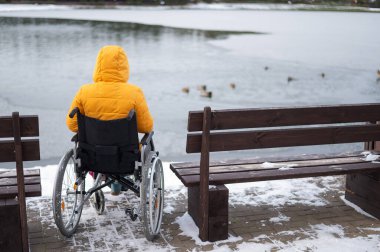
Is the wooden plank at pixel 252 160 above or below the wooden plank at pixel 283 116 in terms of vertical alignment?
below

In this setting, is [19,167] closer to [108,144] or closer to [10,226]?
[10,226]

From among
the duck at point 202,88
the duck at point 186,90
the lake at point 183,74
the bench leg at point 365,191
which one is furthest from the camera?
the duck at point 202,88

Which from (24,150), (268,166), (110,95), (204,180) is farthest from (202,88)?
(24,150)

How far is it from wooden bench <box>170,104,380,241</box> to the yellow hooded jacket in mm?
393

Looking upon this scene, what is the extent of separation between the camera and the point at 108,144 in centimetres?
366

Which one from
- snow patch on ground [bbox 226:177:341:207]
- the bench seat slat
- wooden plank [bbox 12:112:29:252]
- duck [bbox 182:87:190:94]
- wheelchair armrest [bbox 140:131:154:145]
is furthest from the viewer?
duck [bbox 182:87:190:94]

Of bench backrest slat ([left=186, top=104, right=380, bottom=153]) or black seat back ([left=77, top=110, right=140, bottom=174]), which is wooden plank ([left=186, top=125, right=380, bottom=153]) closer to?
bench backrest slat ([left=186, top=104, right=380, bottom=153])

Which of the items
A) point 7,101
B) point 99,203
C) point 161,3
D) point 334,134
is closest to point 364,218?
point 334,134

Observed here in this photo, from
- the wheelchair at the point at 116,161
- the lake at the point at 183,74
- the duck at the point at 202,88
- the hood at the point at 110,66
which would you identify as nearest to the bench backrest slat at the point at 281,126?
the wheelchair at the point at 116,161

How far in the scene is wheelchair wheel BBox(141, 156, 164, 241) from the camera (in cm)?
360

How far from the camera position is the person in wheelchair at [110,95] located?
363cm

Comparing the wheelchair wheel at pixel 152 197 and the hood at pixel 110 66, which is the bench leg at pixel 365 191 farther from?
the hood at pixel 110 66

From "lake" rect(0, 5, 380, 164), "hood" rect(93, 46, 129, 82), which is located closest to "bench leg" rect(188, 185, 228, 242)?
"hood" rect(93, 46, 129, 82)

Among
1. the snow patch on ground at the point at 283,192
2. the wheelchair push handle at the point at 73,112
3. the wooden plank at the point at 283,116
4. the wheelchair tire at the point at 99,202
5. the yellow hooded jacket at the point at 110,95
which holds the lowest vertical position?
the snow patch on ground at the point at 283,192
